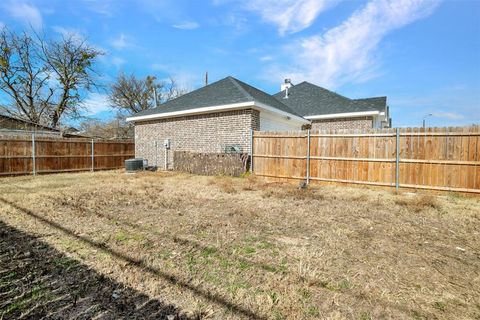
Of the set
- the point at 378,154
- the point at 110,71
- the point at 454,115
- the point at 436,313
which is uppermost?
the point at 110,71

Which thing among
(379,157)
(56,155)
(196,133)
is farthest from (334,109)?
(56,155)

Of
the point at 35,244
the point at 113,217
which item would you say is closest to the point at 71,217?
the point at 113,217

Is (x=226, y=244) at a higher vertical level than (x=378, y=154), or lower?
lower

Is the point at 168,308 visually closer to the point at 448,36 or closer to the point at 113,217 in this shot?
the point at 113,217

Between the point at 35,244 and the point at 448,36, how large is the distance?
50.5 feet

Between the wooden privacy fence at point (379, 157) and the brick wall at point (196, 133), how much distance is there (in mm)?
955

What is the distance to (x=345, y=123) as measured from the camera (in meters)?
14.7

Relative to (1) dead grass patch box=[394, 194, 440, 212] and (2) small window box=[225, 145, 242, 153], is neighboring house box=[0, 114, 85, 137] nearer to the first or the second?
(2) small window box=[225, 145, 242, 153]

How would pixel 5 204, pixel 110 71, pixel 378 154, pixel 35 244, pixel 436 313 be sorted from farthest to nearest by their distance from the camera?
pixel 110 71, pixel 378 154, pixel 5 204, pixel 35 244, pixel 436 313

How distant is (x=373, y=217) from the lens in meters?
4.95

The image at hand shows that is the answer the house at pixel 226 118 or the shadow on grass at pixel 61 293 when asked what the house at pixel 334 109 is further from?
the shadow on grass at pixel 61 293

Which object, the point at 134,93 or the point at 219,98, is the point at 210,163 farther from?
the point at 134,93

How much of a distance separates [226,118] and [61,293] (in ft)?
30.2

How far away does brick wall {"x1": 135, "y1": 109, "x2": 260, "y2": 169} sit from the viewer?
10.4 metres
